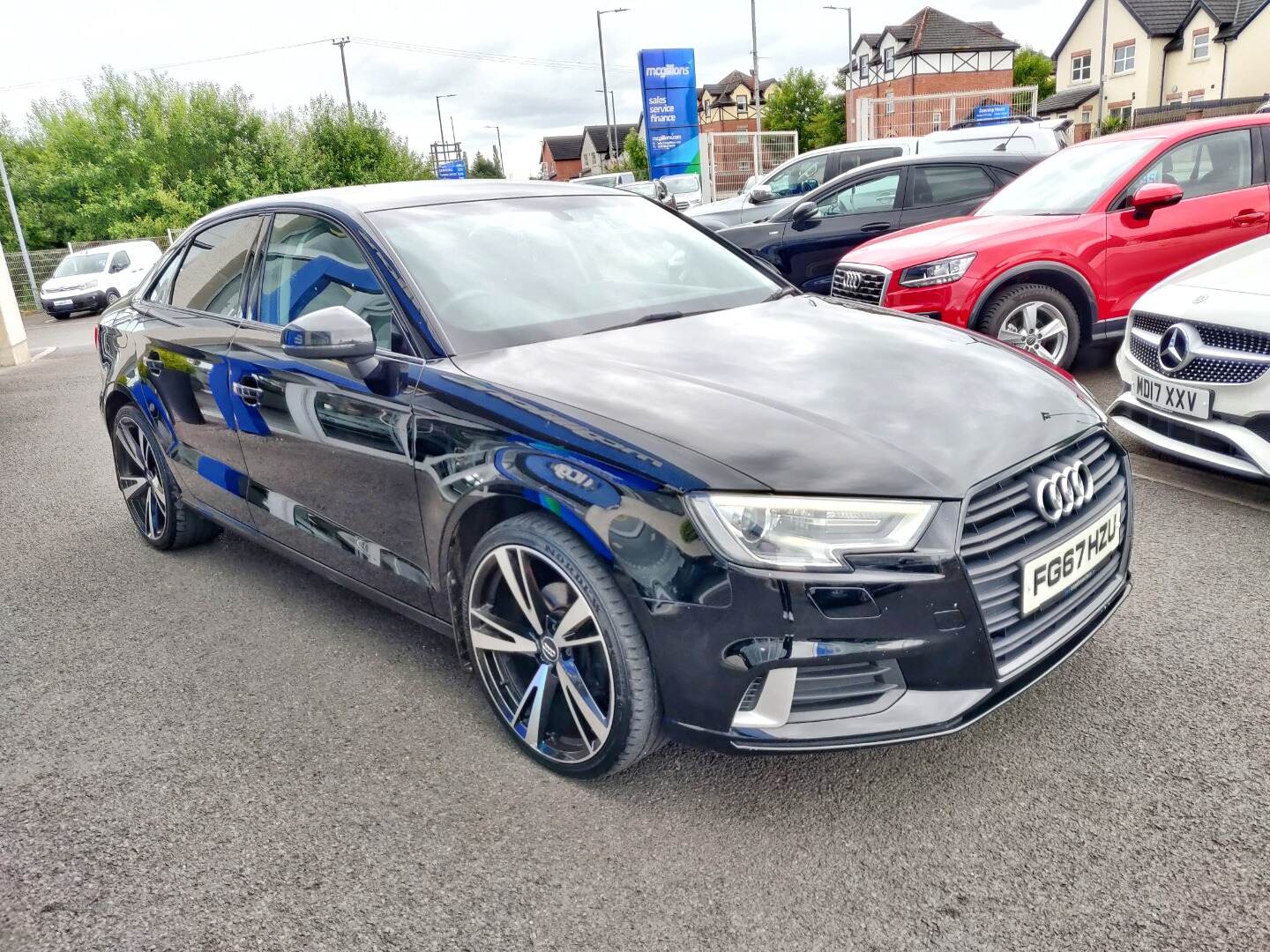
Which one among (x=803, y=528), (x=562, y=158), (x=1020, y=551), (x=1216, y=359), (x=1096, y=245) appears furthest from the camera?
(x=562, y=158)

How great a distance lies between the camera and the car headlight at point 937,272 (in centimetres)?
647

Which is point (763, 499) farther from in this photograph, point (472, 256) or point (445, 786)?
point (472, 256)

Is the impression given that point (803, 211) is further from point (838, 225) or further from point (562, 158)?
point (562, 158)

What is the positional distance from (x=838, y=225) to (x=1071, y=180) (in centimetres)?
265

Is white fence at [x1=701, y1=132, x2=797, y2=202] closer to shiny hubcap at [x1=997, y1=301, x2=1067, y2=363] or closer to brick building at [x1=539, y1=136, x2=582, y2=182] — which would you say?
shiny hubcap at [x1=997, y1=301, x2=1067, y2=363]

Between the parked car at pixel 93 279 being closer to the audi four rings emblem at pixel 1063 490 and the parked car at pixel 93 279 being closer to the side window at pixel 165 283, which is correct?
the side window at pixel 165 283

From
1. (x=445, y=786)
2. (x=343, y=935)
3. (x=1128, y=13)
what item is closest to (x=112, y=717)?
(x=445, y=786)

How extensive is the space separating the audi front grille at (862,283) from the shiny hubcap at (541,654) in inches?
176

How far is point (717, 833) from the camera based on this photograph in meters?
2.44

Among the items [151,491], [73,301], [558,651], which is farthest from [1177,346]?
[73,301]

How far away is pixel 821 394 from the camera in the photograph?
254 centimetres

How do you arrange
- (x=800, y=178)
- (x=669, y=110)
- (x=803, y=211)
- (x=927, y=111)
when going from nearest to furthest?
(x=803, y=211)
(x=800, y=178)
(x=669, y=110)
(x=927, y=111)

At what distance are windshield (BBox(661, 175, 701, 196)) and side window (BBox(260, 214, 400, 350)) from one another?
23656mm

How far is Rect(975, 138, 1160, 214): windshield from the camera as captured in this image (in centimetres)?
679
